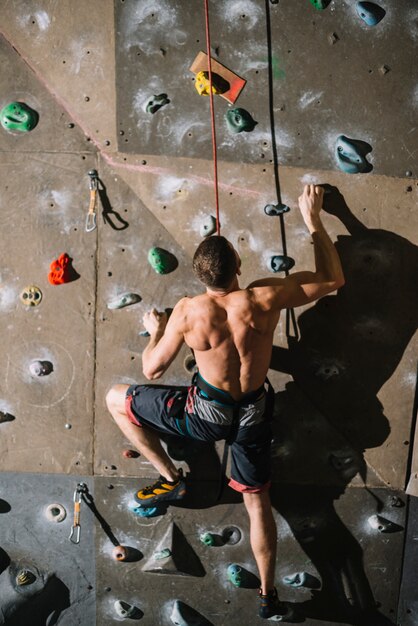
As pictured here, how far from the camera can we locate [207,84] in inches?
132

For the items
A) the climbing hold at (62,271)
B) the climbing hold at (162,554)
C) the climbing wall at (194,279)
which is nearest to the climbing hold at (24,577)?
the climbing wall at (194,279)

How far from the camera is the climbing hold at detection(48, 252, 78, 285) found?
3.47 meters

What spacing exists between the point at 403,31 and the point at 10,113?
217 cm

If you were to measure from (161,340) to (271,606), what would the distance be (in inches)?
61.3

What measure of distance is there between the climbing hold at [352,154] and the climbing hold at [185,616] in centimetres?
264

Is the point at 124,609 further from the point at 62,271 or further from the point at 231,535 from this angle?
the point at 62,271

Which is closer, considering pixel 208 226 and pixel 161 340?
pixel 161 340

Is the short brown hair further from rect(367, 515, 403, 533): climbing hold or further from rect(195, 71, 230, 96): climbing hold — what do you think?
rect(367, 515, 403, 533): climbing hold

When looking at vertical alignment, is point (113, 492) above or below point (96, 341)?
below

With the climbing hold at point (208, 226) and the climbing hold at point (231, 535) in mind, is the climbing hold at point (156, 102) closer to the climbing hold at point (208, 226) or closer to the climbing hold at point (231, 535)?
the climbing hold at point (208, 226)

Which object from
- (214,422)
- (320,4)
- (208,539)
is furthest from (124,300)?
(320,4)

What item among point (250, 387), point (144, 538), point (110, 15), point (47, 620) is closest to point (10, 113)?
point (110, 15)

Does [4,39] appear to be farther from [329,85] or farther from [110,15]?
[329,85]

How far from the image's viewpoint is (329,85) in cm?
339
